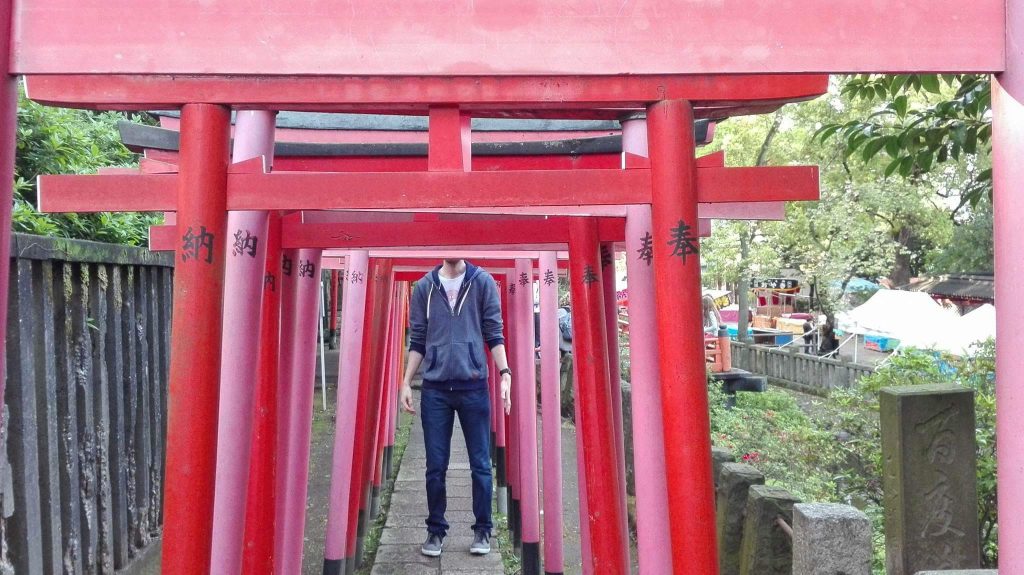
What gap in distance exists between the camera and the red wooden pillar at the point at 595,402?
301 cm

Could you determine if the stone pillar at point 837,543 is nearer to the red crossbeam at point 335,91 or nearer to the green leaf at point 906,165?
the red crossbeam at point 335,91

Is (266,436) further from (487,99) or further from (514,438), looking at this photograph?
(514,438)

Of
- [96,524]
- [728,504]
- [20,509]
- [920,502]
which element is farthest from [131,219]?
[920,502]

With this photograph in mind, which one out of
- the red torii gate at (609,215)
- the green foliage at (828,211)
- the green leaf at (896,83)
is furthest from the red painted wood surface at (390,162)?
the green foliage at (828,211)

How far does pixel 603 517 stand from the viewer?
302 centimetres

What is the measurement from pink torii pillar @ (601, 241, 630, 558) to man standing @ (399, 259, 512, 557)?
149 cm

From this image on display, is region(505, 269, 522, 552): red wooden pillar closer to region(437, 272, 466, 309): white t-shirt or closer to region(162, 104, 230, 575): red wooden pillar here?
region(437, 272, 466, 309): white t-shirt

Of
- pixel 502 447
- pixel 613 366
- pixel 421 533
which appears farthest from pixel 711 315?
pixel 613 366

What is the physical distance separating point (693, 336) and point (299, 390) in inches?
79.9

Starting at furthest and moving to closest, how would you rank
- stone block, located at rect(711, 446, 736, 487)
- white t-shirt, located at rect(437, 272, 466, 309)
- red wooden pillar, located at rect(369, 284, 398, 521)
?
red wooden pillar, located at rect(369, 284, 398, 521) < white t-shirt, located at rect(437, 272, 466, 309) < stone block, located at rect(711, 446, 736, 487)

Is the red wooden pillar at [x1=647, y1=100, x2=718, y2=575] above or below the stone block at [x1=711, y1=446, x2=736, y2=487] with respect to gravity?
above

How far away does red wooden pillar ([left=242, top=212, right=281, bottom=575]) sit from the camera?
287 centimetres

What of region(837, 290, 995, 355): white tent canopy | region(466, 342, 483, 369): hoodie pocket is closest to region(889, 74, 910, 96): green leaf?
region(466, 342, 483, 369): hoodie pocket

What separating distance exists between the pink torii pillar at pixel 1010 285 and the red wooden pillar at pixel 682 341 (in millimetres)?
621
